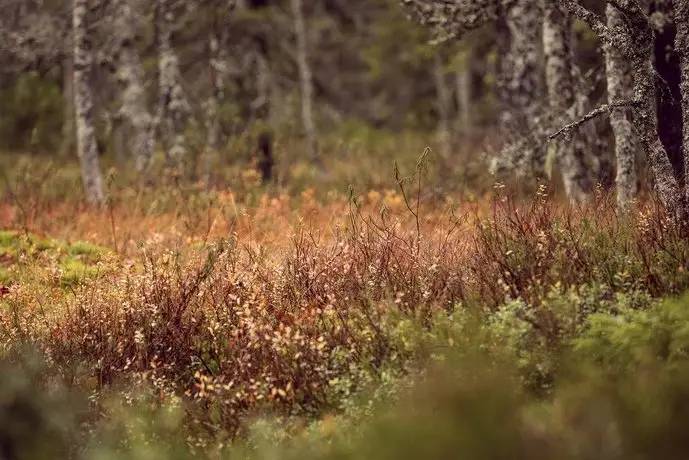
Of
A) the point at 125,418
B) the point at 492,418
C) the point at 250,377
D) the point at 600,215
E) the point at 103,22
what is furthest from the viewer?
the point at 103,22

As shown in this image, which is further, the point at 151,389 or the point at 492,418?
the point at 151,389

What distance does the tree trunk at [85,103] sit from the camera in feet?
39.1

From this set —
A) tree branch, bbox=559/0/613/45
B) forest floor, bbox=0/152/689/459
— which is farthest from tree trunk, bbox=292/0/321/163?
tree branch, bbox=559/0/613/45

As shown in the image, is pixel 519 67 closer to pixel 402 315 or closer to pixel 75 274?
pixel 75 274

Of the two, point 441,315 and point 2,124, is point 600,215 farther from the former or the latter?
point 2,124

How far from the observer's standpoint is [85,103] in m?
12.3

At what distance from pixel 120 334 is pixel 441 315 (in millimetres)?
2495

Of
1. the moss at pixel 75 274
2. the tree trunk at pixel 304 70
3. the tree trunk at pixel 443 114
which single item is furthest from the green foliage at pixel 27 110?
the moss at pixel 75 274

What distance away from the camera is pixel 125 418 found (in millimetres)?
4883

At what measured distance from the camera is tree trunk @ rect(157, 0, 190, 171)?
14.2 m

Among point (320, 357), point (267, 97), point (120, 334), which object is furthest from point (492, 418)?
point (267, 97)

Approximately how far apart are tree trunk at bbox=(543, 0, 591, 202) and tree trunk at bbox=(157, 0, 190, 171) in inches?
264

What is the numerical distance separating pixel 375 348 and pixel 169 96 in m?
10.1

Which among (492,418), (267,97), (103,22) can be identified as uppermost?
(103,22)
